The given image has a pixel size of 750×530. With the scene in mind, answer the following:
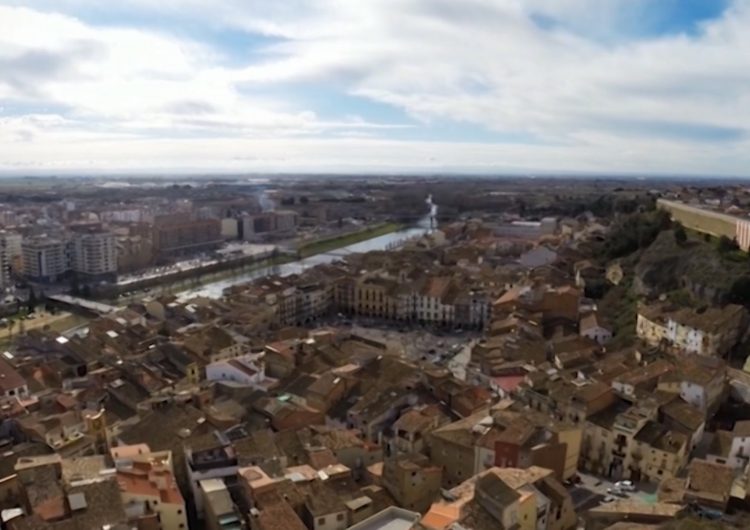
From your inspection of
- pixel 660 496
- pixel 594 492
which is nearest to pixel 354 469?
pixel 594 492

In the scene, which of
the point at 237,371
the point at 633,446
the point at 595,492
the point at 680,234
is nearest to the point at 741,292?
the point at 680,234

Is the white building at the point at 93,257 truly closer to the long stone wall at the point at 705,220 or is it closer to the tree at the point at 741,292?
the long stone wall at the point at 705,220

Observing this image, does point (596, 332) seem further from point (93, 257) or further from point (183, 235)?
point (183, 235)

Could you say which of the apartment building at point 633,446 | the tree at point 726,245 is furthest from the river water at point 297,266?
the tree at point 726,245

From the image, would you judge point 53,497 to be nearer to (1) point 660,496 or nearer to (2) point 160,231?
(1) point 660,496

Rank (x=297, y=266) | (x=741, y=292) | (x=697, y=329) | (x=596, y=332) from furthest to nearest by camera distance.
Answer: (x=297, y=266) < (x=596, y=332) < (x=741, y=292) < (x=697, y=329)

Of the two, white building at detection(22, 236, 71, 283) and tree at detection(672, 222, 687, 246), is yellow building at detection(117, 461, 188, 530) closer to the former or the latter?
tree at detection(672, 222, 687, 246)

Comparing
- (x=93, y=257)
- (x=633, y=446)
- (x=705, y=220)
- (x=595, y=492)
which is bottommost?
(x=595, y=492)

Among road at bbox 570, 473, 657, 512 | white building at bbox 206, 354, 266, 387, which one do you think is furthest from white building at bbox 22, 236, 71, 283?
road at bbox 570, 473, 657, 512
